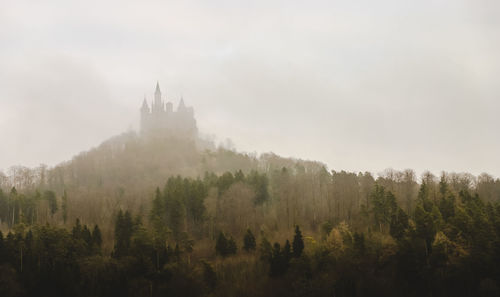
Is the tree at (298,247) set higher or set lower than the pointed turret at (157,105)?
lower

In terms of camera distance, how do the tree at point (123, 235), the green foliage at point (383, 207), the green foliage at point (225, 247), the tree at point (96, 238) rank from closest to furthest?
the tree at point (123, 235), the tree at point (96, 238), the green foliage at point (225, 247), the green foliage at point (383, 207)

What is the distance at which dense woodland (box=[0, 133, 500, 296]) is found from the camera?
54.3 meters

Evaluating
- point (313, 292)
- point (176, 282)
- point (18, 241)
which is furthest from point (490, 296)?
point (18, 241)

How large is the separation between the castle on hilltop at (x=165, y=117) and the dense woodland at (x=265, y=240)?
91.7 metres

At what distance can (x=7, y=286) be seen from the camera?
51.9 meters

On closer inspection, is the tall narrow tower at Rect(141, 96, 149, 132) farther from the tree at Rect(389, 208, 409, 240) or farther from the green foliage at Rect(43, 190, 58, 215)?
the tree at Rect(389, 208, 409, 240)

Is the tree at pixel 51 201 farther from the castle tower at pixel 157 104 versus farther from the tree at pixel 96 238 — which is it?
the castle tower at pixel 157 104

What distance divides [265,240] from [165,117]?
13831 centimetres

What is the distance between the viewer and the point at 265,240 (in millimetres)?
62094

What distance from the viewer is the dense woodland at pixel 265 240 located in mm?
54344

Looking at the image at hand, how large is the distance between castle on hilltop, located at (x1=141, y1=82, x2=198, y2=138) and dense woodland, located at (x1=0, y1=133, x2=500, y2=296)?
301 ft

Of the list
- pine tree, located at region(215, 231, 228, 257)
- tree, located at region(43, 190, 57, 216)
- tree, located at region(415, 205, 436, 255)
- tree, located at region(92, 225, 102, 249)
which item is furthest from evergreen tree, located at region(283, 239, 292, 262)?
tree, located at region(43, 190, 57, 216)

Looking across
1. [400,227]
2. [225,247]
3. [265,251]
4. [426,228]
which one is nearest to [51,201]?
[225,247]

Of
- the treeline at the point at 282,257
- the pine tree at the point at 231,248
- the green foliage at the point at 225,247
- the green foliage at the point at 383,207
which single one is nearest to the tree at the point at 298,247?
the treeline at the point at 282,257
